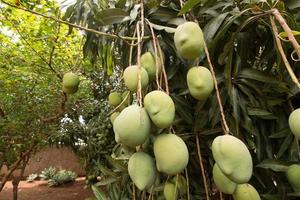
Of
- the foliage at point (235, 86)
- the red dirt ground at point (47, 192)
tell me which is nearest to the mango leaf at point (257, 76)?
the foliage at point (235, 86)

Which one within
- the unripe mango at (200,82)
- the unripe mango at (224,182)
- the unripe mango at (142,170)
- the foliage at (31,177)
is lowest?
the foliage at (31,177)

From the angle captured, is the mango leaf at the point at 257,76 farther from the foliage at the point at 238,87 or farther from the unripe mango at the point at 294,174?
the unripe mango at the point at 294,174

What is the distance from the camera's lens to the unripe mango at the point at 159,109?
584mm

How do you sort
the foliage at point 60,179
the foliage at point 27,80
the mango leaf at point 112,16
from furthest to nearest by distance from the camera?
the foliage at point 60,179 → the foliage at point 27,80 → the mango leaf at point 112,16

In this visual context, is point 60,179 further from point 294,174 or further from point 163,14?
point 294,174

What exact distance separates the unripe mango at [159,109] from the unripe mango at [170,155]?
30 mm

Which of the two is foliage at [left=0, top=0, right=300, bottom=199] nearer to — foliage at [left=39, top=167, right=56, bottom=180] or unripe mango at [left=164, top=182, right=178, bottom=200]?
unripe mango at [left=164, top=182, right=178, bottom=200]

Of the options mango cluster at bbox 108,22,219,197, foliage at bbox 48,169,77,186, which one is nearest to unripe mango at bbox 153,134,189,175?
mango cluster at bbox 108,22,219,197

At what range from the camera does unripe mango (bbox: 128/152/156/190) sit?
619mm

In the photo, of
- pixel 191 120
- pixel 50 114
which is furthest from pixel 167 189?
pixel 50 114

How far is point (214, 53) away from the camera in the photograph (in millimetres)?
883

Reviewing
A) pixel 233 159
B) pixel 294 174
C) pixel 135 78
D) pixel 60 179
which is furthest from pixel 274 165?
pixel 60 179

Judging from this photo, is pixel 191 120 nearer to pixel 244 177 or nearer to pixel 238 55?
pixel 238 55

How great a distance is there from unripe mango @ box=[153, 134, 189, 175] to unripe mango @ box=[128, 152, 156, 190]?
4 centimetres
